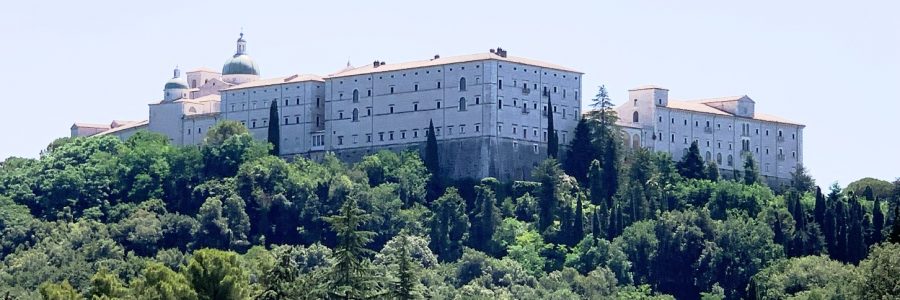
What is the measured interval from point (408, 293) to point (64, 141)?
77276 millimetres

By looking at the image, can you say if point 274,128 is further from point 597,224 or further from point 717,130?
point 717,130

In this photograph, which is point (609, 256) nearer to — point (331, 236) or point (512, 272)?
point (512, 272)

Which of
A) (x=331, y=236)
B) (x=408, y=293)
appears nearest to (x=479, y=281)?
(x=331, y=236)

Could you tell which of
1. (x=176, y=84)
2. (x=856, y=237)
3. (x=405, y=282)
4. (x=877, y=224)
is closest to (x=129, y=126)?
(x=176, y=84)

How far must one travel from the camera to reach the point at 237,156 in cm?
12038

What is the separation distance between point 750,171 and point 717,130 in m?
3.53

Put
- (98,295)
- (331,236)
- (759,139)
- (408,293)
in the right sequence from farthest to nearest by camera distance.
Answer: (759,139) < (331,236) < (98,295) < (408,293)

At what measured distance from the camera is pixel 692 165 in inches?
4791

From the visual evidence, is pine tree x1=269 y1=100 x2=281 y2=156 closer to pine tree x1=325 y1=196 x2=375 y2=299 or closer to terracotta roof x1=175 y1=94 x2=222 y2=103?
terracotta roof x1=175 y1=94 x2=222 y2=103

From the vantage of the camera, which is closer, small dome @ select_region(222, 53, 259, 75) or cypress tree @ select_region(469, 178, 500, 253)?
cypress tree @ select_region(469, 178, 500, 253)

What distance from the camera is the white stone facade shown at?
12356cm

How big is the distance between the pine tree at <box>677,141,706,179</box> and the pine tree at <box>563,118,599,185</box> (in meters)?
5.80

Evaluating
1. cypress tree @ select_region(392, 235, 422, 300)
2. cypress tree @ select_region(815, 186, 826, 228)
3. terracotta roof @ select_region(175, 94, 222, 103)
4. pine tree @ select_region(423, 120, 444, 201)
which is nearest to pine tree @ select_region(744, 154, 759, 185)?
cypress tree @ select_region(815, 186, 826, 228)

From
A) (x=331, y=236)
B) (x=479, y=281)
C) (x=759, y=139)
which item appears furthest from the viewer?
(x=759, y=139)
